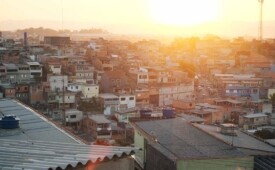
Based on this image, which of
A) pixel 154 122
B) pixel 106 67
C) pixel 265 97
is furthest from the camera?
pixel 106 67

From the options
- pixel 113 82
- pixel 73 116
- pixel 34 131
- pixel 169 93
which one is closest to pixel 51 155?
pixel 34 131

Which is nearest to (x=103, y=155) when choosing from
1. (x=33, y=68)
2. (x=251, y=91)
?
(x=33, y=68)

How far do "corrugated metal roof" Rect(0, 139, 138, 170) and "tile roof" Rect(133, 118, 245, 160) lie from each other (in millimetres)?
3036

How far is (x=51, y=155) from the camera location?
2889 millimetres

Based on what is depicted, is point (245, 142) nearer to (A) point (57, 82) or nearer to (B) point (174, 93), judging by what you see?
(A) point (57, 82)

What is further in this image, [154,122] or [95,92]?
[95,92]

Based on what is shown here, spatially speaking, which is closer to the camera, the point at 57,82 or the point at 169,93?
the point at 57,82

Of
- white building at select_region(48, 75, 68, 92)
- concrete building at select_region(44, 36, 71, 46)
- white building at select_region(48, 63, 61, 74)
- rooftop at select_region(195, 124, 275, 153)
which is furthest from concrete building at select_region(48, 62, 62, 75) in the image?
rooftop at select_region(195, 124, 275, 153)

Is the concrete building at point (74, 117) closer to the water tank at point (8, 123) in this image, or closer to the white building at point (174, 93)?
the white building at point (174, 93)

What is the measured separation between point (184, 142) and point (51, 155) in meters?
4.05

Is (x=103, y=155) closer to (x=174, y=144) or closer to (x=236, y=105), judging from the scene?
(x=174, y=144)

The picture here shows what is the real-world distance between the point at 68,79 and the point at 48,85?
85.1 inches

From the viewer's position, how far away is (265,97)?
74.1 feet

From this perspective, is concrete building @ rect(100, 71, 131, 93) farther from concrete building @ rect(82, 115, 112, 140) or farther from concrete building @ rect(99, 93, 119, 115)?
concrete building @ rect(82, 115, 112, 140)
